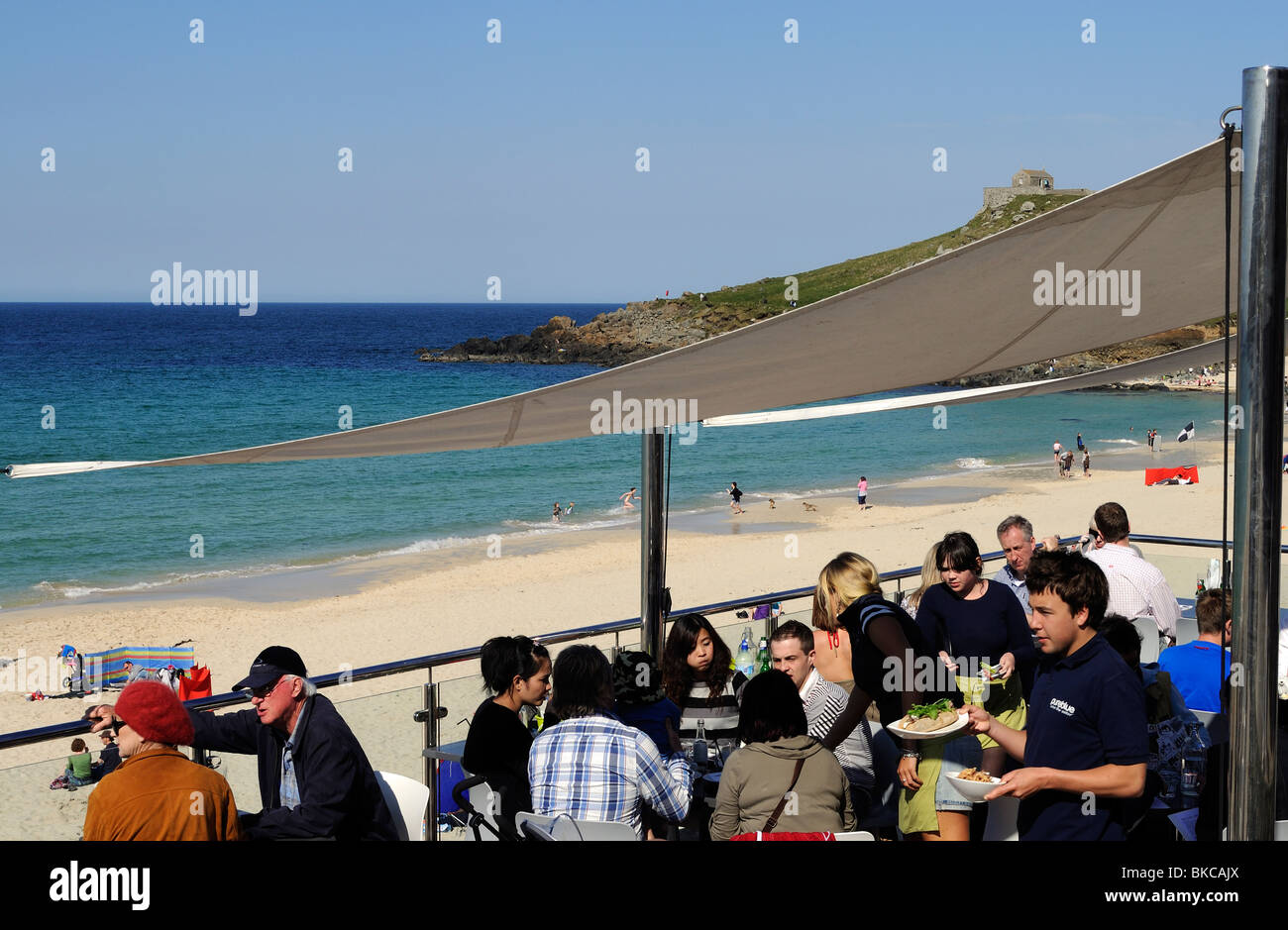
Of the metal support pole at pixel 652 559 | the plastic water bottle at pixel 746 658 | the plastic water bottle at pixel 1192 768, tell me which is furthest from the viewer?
the metal support pole at pixel 652 559

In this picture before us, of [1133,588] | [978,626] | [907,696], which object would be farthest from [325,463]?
[907,696]

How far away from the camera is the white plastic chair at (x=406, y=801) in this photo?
4.31 meters

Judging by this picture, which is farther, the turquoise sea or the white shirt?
the turquoise sea

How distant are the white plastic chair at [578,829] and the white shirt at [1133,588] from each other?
3.48 metres

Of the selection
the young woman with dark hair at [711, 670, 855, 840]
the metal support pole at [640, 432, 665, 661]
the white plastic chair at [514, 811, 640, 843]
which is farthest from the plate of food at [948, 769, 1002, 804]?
the metal support pole at [640, 432, 665, 661]

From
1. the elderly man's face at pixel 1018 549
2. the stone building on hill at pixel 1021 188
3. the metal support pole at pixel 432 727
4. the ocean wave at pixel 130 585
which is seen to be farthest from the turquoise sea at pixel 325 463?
the stone building on hill at pixel 1021 188

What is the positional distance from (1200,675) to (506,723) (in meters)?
2.91

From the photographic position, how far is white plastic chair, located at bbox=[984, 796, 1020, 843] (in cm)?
384

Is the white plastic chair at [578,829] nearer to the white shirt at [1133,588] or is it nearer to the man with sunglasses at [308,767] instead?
the man with sunglasses at [308,767]

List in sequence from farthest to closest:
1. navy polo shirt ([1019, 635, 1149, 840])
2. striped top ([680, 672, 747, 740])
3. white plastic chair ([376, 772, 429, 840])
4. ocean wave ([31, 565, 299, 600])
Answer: ocean wave ([31, 565, 299, 600]), striped top ([680, 672, 747, 740]), white plastic chair ([376, 772, 429, 840]), navy polo shirt ([1019, 635, 1149, 840])

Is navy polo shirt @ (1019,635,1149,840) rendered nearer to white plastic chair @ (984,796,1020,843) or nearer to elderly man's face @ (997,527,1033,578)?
white plastic chair @ (984,796,1020,843)

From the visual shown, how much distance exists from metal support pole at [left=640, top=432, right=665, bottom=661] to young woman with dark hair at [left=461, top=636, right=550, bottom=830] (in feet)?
6.59

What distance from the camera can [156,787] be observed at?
10.3ft
